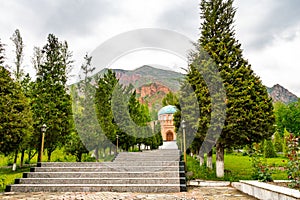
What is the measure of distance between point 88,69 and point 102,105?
307 cm

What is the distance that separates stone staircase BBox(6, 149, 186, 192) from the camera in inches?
321

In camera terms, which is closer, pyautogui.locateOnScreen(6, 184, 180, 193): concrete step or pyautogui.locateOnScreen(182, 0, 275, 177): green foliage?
pyautogui.locateOnScreen(6, 184, 180, 193): concrete step

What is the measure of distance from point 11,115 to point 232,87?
9016mm

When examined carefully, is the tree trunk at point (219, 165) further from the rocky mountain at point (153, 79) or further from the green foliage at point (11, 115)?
the green foliage at point (11, 115)

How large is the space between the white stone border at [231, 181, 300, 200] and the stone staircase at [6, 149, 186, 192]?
1.85 meters

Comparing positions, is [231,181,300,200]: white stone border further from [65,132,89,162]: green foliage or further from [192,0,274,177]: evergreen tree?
[65,132,89,162]: green foliage

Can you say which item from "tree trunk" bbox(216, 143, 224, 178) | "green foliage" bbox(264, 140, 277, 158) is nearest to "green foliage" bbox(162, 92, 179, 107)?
"tree trunk" bbox(216, 143, 224, 178)

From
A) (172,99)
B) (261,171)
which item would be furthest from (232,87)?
(172,99)

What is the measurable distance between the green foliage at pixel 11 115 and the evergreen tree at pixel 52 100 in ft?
8.59

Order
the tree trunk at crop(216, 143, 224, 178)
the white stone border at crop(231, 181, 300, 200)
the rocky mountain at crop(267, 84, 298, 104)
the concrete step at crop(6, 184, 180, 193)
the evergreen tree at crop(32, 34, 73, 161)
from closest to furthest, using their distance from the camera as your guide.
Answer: the white stone border at crop(231, 181, 300, 200)
the concrete step at crop(6, 184, 180, 193)
the tree trunk at crop(216, 143, 224, 178)
the evergreen tree at crop(32, 34, 73, 161)
the rocky mountain at crop(267, 84, 298, 104)

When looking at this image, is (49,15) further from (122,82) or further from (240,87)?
(240,87)

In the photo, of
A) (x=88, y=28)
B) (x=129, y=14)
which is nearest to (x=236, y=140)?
(x=129, y=14)

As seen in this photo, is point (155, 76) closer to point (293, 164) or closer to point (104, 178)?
point (104, 178)

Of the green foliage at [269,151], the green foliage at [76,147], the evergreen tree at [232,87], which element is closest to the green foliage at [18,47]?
the green foliage at [76,147]
